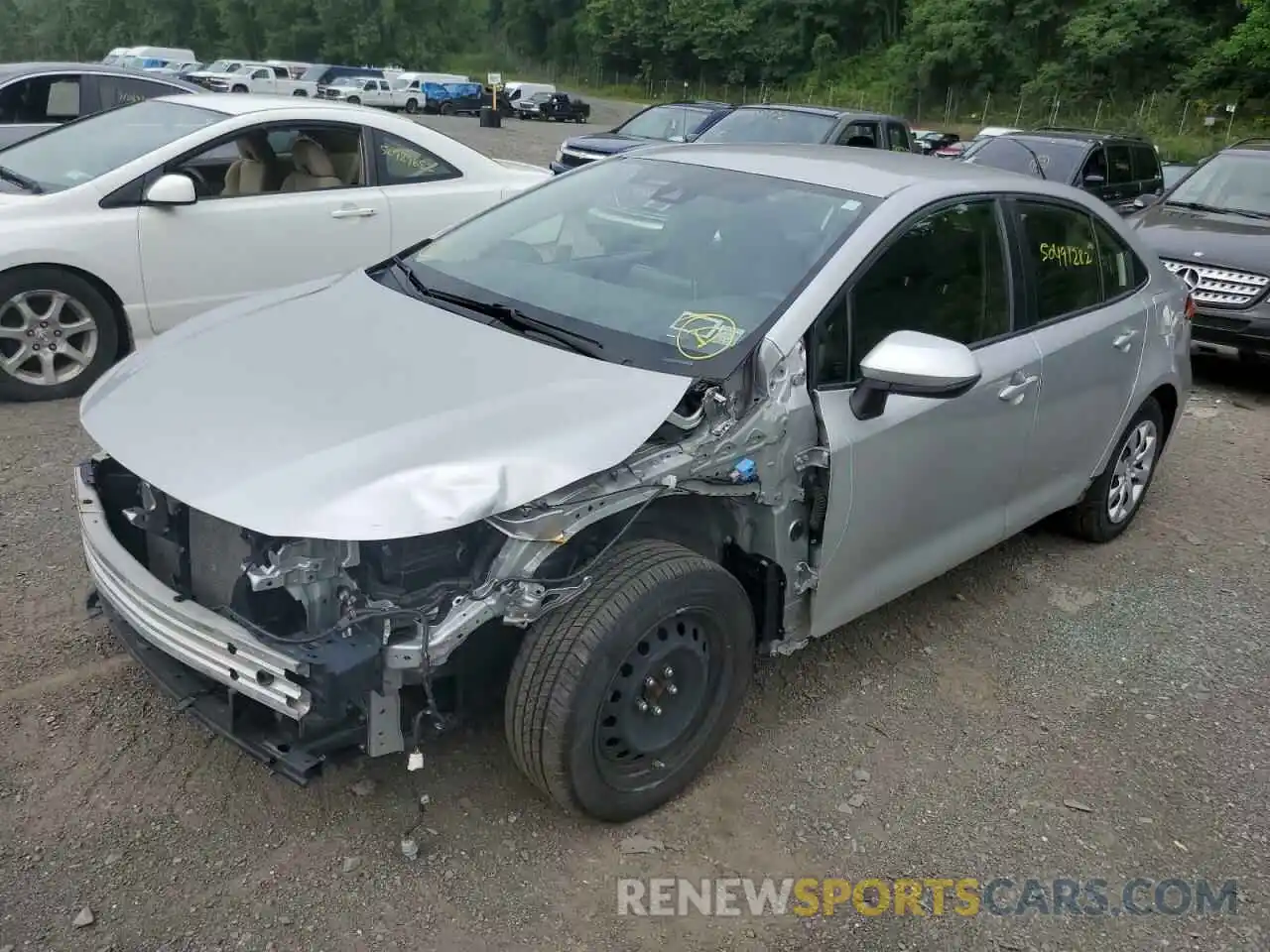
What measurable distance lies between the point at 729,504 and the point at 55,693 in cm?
Result: 210

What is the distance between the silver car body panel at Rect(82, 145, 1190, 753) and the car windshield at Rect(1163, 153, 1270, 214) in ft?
18.1

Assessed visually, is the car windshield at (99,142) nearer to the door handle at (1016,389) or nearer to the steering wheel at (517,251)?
the steering wheel at (517,251)

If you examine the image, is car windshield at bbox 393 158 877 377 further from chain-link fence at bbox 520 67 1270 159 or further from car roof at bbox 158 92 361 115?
chain-link fence at bbox 520 67 1270 159

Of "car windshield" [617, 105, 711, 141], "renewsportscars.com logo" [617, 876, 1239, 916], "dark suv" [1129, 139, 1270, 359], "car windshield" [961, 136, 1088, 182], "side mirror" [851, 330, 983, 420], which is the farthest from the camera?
"car windshield" [617, 105, 711, 141]

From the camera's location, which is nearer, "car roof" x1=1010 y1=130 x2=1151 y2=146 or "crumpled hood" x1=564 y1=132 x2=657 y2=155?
"car roof" x1=1010 y1=130 x2=1151 y2=146

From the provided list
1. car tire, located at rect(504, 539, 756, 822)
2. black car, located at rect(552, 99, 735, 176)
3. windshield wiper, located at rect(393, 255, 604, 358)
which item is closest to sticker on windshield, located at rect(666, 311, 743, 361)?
windshield wiper, located at rect(393, 255, 604, 358)

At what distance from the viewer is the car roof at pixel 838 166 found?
3625mm

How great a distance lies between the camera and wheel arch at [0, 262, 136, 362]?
213 inches

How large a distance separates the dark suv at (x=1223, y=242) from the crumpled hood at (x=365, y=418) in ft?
19.1

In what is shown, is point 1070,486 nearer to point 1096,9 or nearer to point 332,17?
point 1096,9

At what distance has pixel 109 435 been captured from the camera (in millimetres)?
2840

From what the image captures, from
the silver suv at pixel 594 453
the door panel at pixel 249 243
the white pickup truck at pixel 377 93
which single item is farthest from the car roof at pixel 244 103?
the white pickup truck at pixel 377 93

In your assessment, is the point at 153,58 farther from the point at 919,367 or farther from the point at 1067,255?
the point at 919,367

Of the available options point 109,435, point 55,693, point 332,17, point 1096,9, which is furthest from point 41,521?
point 332,17
